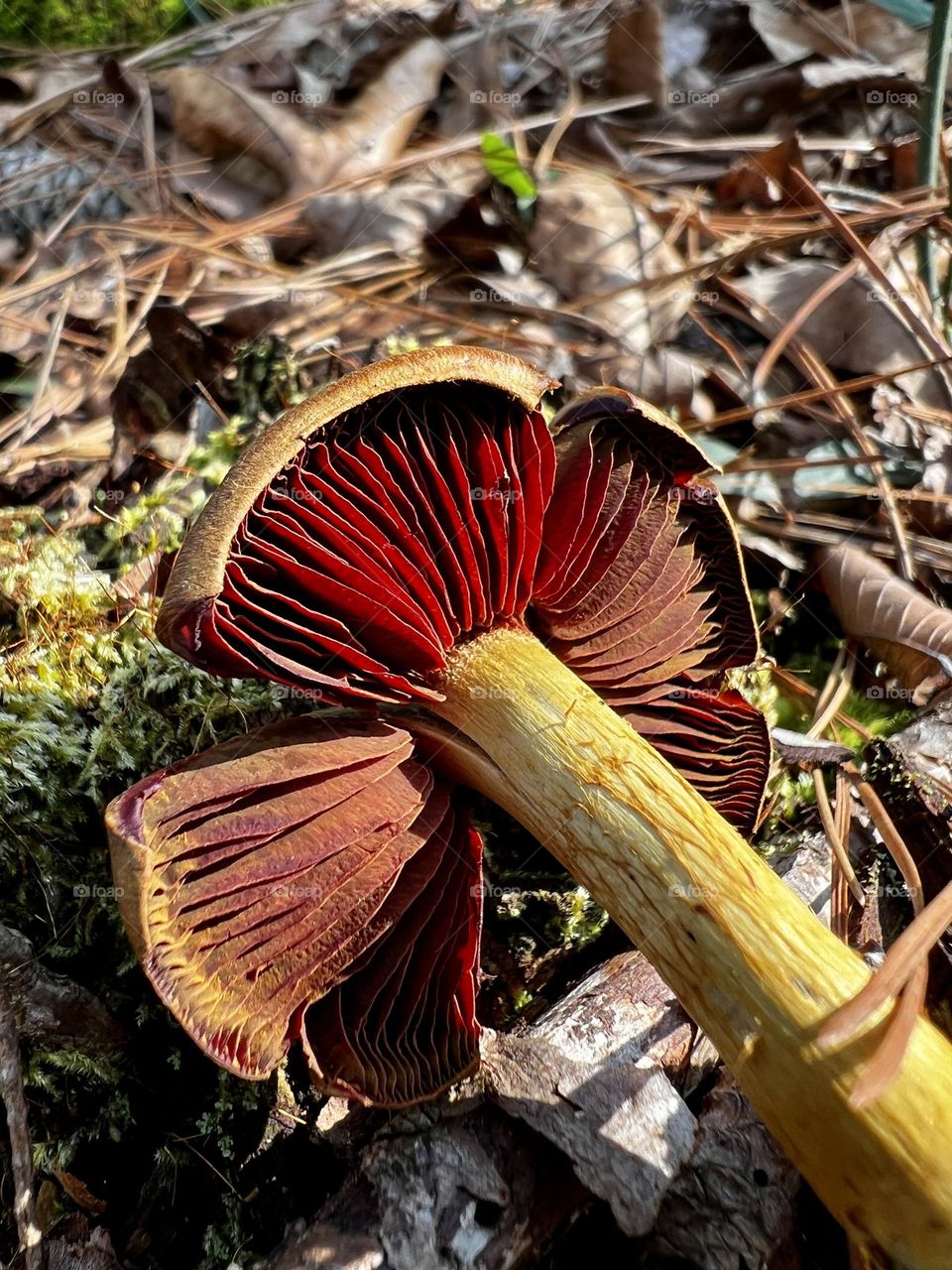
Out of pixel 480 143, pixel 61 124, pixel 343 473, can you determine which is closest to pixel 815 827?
pixel 343 473

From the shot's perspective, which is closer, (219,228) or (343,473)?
(343,473)

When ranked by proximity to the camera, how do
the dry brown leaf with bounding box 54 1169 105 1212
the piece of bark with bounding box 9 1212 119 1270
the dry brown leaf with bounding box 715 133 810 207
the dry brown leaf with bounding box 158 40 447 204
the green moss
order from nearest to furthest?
1. the piece of bark with bounding box 9 1212 119 1270
2. the dry brown leaf with bounding box 54 1169 105 1212
3. the dry brown leaf with bounding box 715 133 810 207
4. the dry brown leaf with bounding box 158 40 447 204
5. the green moss

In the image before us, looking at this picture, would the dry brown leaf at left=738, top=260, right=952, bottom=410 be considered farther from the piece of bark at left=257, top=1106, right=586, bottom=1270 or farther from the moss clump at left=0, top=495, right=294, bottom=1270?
the piece of bark at left=257, top=1106, right=586, bottom=1270

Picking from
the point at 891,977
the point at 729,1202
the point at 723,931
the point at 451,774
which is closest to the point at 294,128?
the point at 451,774

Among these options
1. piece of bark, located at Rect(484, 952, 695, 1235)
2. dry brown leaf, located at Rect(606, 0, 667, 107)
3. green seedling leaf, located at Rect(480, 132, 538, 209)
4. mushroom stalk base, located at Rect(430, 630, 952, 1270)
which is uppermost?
dry brown leaf, located at Rect(606, 0, 667, 107)

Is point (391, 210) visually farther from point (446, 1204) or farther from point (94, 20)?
point (446, 1204)

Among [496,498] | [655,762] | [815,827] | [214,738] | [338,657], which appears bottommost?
[815,827]

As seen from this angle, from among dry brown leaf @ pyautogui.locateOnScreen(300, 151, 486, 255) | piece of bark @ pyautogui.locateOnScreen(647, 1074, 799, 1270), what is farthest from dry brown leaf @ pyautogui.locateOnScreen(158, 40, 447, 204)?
piece of bark @ pyautogui.locateOnScreen(647, 1074, 799, 1270)

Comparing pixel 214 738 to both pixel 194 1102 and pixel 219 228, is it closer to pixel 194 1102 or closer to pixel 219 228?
pixel 194 1102

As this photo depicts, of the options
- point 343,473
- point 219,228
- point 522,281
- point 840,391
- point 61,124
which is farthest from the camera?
point 61,124
